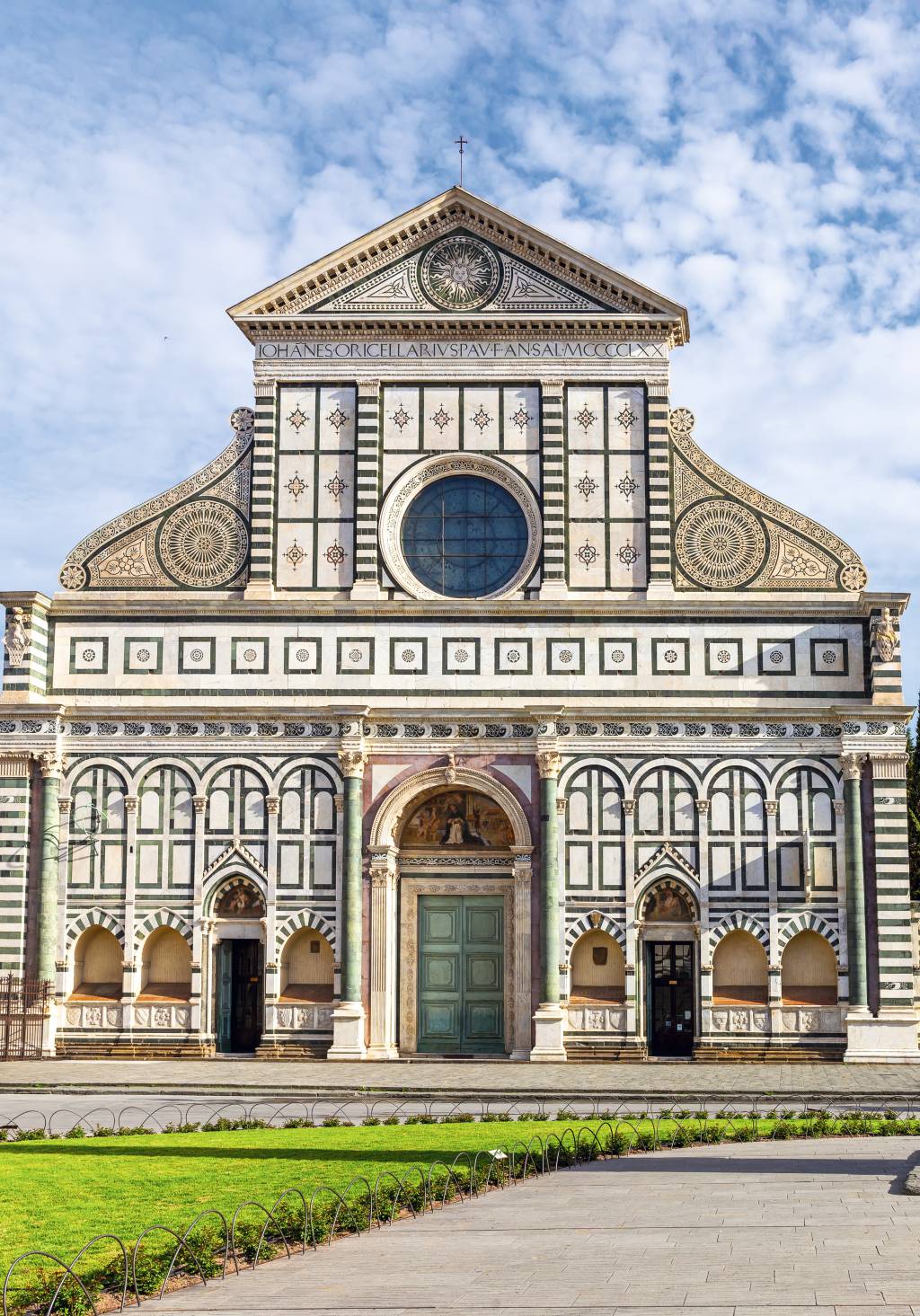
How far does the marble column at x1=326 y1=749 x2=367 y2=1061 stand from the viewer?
1366 inches

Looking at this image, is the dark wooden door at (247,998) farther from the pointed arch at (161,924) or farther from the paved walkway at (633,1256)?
the paved walkway at (633,1256)

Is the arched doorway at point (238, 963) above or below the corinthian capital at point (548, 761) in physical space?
below

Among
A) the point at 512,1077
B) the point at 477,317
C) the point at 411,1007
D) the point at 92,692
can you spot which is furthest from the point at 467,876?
the point at 477,317

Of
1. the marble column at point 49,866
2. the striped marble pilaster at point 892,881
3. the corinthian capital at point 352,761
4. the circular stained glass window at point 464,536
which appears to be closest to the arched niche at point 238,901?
the corinthian capital at point 352,761

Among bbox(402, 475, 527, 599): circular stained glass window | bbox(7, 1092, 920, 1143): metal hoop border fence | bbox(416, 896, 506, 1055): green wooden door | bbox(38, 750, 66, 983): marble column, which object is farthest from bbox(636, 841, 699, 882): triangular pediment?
bbox(38, 750, 66, 983): marble column

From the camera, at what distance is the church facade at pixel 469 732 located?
35156mm

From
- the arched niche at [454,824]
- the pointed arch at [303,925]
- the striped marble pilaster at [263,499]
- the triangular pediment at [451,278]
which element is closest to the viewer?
the pointed arch at [303,925]

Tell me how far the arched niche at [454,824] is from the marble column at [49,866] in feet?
23.9

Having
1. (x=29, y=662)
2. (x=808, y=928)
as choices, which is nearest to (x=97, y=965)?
(x=29, y=662)

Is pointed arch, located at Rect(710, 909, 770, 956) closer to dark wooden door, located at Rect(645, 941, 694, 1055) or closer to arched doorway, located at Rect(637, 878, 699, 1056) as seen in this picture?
arched doorway, located at Rect(637, 878, 699, 1056)

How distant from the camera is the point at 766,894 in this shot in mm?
35156

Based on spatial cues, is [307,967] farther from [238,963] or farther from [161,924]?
[161,924]

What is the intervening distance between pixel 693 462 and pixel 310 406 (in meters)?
8.55

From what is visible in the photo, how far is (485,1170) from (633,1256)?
4.79m
